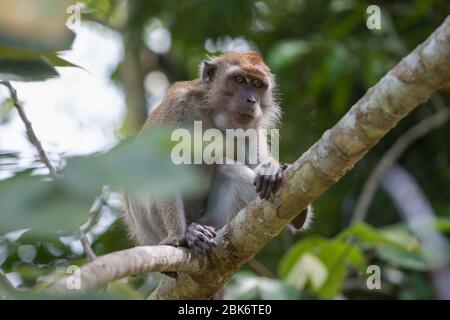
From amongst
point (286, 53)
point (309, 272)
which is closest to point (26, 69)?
point (309, 272)

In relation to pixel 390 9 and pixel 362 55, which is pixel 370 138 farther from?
pixel 390 9

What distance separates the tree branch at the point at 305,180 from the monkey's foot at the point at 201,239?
0.08 meters

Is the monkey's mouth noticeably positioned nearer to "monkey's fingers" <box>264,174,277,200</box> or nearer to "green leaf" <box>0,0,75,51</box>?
"monkey's fingers" <box>264,174,277,200</box>

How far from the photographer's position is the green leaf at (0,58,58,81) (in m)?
2.12

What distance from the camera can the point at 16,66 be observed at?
85.0 inches

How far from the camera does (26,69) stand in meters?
2.15

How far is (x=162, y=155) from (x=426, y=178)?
10.7 m

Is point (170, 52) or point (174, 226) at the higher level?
point (170, 52)

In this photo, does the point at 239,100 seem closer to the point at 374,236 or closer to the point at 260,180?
the point at 374,236

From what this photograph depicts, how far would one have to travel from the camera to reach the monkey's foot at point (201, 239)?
18.8ft

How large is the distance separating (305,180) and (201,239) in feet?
4.89

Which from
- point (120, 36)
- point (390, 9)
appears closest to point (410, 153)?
point (390, 9)

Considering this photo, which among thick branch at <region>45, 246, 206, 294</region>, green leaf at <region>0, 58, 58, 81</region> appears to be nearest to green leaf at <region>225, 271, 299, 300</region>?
thick branch at <region>45, 246, 206, 294</region>

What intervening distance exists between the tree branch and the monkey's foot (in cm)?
8
